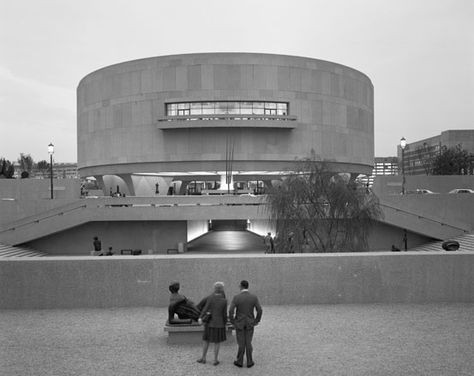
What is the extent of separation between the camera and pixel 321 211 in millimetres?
23500

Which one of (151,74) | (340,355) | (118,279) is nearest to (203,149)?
(151,74)

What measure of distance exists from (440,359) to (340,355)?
5.44 ft

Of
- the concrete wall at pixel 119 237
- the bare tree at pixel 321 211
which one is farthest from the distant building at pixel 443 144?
the bare tree at pixel 321 211

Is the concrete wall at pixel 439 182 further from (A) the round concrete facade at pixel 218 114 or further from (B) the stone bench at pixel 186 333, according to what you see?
(B) the stone bench at pixel 186 333

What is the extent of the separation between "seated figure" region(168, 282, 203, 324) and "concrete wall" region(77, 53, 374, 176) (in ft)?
122

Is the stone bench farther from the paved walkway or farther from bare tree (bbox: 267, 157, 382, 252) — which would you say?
bare tree (bbox: 267, 157, 382, 252)

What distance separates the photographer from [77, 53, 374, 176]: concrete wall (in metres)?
46.3

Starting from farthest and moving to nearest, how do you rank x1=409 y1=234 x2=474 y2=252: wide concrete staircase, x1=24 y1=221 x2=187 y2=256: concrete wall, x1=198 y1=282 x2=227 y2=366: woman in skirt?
1. x1=24 y1=221 x2=187 y2=256: concrete wall
2. x1=409 y1=234 x2=474 y2=252: wide concrete staircase
3. x1=198 y1=282 x2=227 y2=366: woman in skirt

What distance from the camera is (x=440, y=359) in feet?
26.0

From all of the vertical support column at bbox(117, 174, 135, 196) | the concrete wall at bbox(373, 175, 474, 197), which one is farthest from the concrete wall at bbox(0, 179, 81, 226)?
the concrete wall at bbox(373, 175, 474, 197)

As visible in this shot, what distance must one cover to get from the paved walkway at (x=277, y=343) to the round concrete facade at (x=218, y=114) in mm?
35544

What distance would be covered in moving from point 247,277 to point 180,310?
9.41 feet

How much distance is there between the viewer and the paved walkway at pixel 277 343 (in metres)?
7.65

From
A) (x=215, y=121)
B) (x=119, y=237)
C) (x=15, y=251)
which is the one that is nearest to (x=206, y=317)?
(x=15, y=251)
